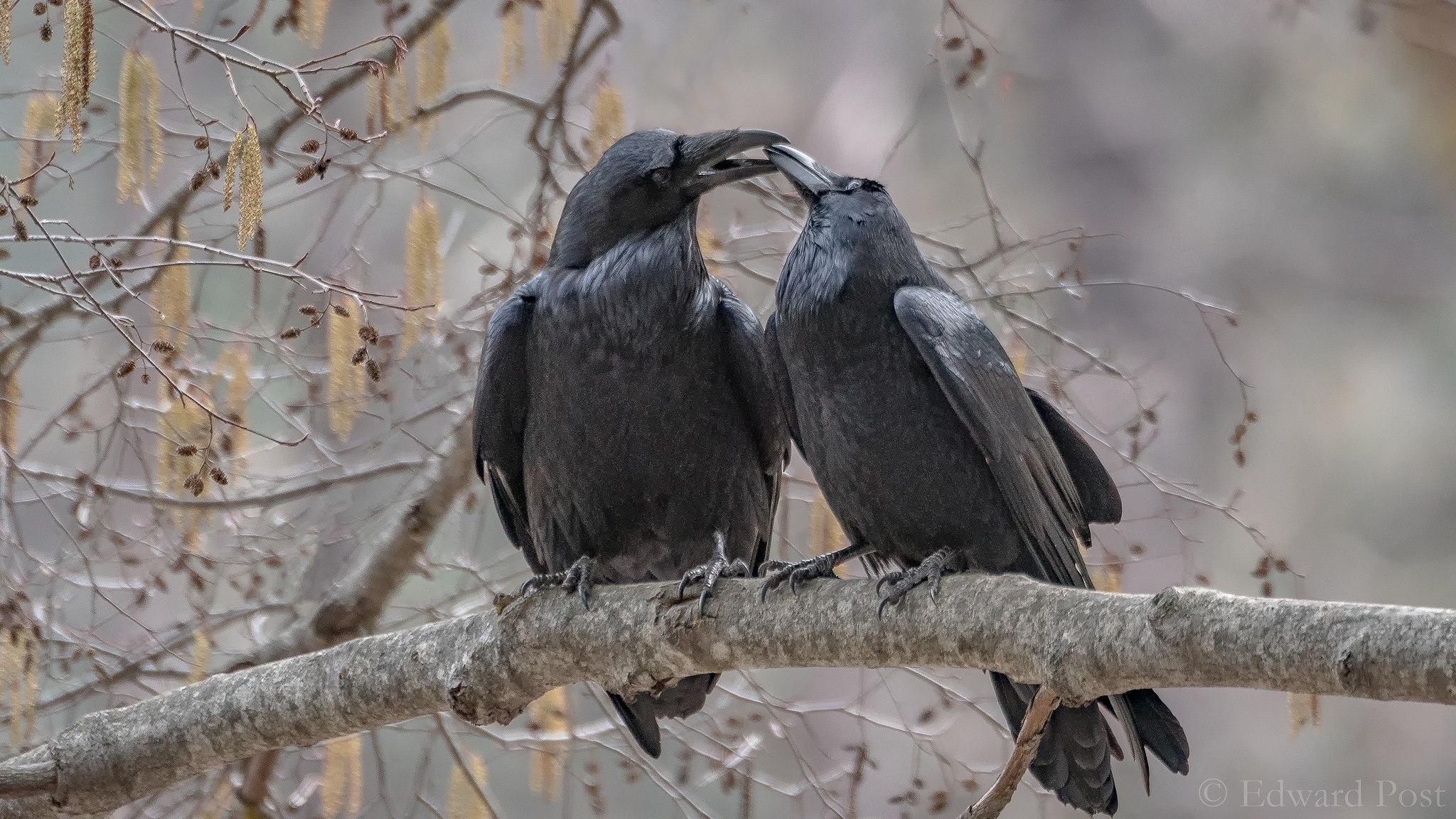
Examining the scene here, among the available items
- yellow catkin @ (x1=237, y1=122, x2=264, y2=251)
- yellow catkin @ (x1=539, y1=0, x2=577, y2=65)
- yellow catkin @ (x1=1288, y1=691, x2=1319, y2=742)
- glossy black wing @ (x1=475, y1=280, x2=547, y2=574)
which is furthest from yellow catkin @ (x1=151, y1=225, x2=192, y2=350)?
yellow catkin @ (x1=1288, y1=691, x2=1319, y2=742)

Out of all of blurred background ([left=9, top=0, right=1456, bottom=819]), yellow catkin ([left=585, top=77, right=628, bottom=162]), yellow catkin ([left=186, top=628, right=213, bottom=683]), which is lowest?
yellow catkin ([left=186, top=628, right=213, bottom=683])

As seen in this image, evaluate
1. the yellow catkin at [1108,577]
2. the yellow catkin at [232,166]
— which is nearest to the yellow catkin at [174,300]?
the yellow catkin at [232,166]

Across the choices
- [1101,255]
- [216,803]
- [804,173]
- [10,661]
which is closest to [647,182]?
[804,173]

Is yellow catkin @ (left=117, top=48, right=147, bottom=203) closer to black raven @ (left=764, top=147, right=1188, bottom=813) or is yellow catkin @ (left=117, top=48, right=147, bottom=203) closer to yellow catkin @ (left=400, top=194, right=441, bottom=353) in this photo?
yellow catkin @ (left=400, top=194, right=441, bottom=353)

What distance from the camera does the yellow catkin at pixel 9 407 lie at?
320 centimetres

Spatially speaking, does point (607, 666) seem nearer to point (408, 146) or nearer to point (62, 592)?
point (62, 592)

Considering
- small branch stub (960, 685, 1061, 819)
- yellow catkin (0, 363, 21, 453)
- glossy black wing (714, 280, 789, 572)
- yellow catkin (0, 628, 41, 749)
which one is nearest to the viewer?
small branch stub (960, 685, 1061, 819)

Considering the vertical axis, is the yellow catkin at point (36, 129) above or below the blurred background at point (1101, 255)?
below

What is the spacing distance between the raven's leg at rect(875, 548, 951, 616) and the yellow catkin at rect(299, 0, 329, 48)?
1.76 meters

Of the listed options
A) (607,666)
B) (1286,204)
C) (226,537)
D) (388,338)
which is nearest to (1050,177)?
(1286,204)

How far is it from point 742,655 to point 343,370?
1.30 meters

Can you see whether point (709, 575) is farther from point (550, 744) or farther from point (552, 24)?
point (550, 744)

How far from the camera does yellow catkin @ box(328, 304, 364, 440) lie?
10.7 ft

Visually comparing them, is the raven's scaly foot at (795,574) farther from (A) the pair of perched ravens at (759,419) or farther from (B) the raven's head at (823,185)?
(B) the raven's head at (823,185)
